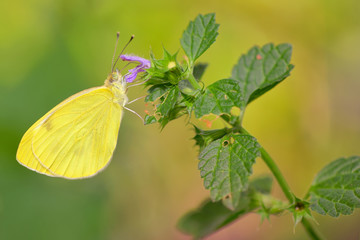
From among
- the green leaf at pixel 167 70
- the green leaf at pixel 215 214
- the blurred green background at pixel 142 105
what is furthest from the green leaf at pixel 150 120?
the blurred green background at pixel 142 105

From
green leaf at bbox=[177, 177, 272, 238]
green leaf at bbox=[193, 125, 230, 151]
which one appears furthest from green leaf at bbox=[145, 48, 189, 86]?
green leaf at bbox=[177, 177, 272, 238]

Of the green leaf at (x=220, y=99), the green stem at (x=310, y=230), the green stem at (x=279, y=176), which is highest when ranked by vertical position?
the green leaf at (x=220, y=99)

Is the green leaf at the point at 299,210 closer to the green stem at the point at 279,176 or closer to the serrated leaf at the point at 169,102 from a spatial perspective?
the green stem at the point at 279,176

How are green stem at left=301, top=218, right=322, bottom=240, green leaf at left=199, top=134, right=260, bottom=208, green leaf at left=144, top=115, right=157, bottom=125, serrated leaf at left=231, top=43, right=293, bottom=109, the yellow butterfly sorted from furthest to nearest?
the yellow butterfly, serrated leaf at left=231, top=43, right=293, bottom=109, green stem at left=301, top=218, right=322, bottom=240, green leaf at left=144, top=115, right=157, bottom=125, green leaf at left=199, top=134, right=260, bottom=208

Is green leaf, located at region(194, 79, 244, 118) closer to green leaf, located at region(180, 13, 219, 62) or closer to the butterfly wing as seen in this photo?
green leaf, located at region(180, 13, 219, 62)

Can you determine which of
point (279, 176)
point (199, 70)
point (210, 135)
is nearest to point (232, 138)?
point (210, 135)

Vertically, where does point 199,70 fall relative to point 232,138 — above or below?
above

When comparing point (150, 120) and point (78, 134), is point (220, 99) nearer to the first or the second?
point (150, 120)
